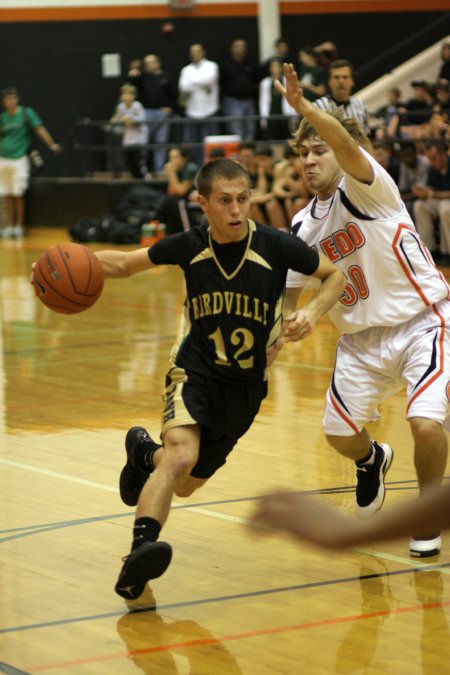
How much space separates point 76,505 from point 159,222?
13.2 metres

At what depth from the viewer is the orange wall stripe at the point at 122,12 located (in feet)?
79.5

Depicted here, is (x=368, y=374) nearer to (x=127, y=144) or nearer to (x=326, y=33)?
(x=127, y=144)

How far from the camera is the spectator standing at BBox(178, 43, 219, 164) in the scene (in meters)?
21.3

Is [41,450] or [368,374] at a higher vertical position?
[368,374]

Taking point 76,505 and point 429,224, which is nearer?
point 76,505

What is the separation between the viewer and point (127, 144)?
2136cm

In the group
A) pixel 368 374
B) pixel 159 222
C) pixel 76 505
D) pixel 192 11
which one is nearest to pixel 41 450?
pixel 76 505

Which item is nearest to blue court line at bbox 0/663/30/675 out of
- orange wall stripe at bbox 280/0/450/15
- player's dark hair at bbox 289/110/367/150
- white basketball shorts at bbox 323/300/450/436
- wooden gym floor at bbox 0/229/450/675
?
wooden gym floor at bbox 0/229/450/675

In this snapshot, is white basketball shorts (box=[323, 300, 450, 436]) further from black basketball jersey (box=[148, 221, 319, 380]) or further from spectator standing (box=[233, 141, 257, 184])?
spectator standing (box=[233, 141, 257, 184])

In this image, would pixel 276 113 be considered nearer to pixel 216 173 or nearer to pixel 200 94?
pixel 200 94

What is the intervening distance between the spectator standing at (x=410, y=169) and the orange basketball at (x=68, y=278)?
412 inches

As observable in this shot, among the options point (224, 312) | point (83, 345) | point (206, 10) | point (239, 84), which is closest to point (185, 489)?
point (224, 312)

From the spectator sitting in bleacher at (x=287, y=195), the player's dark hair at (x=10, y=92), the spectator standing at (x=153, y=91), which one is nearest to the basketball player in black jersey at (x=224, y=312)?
the spectator sitting in bleacher at (x=287, y=195)

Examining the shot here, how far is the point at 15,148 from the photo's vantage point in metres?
22.8
